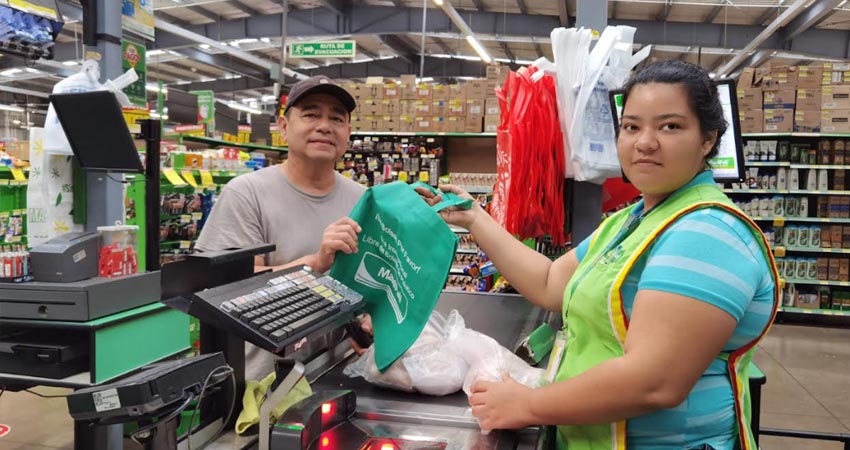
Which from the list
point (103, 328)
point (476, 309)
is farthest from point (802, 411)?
point (103, 328)

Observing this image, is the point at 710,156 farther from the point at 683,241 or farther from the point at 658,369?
the point at 658,369

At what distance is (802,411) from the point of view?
4.67 m

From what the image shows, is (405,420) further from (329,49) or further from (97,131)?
(329,49)

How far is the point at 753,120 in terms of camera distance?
7.76 meters

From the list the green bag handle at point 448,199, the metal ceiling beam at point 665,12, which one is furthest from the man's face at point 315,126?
the metal ceiling beam at point 665,12

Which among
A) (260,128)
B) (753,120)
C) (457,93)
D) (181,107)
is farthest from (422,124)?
(753,120)

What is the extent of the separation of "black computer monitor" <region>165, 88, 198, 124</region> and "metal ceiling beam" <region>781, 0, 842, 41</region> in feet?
28.4

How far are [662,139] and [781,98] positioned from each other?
306 inches

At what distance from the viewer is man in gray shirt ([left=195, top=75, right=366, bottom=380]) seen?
2.00 m

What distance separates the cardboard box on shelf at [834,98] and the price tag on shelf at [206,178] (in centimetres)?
718

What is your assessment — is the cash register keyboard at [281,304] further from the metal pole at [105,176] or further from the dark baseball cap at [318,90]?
the metal pole at [105,176]

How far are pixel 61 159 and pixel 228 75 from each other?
16.8 m

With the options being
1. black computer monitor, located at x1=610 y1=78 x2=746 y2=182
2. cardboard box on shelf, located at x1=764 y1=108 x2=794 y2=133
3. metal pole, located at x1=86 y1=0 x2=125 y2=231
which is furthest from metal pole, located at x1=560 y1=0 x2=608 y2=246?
cardboard box on shelf, located at x1=764 y1=108 x2=794 y2=133

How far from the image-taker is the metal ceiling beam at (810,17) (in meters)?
8.86
